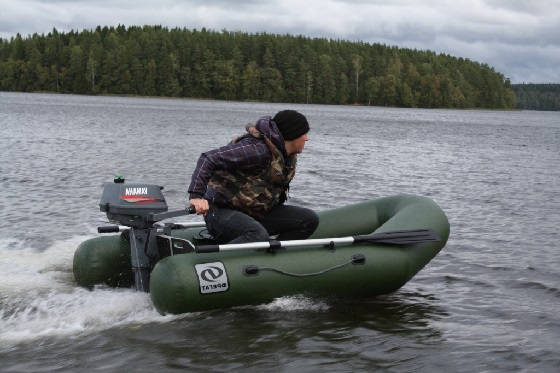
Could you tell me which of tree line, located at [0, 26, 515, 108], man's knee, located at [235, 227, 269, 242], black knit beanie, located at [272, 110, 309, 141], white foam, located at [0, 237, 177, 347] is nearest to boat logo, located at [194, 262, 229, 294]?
man's knee, located at [235, 227, 269, 242]

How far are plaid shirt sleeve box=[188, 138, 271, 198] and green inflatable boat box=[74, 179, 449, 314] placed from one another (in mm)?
292

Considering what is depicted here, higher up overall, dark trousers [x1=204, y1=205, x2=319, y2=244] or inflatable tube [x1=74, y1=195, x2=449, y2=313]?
dark trousers [x1=204, y1=205, x2=319, y2=244]

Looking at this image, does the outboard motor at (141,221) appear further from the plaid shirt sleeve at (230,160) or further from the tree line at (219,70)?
the tree line at (219,70)

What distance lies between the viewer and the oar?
5.69 m

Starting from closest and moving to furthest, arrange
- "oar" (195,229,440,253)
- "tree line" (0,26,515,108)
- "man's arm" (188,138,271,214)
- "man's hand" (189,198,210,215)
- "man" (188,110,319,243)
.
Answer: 1. "man's hand" (189,198,210,215)
2. "man's arm" (188,138,271,214)
3. "man" (188,110,319,243)
4. "oar" (195,229,440,253)
5. "tree line" (0,26,515,108)

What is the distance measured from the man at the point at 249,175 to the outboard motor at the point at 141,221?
38 centimetres

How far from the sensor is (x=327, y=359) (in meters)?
5.27

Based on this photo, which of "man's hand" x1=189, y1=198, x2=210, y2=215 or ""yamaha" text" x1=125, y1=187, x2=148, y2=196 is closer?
"man's hand" x1=189, y1=198, x2=210, y2=215

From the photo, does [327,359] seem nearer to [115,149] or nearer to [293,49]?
[115,149]

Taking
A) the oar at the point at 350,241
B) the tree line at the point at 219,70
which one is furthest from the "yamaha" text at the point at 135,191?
the tree line at the point at 219,70

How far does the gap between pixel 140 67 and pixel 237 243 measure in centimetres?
9949

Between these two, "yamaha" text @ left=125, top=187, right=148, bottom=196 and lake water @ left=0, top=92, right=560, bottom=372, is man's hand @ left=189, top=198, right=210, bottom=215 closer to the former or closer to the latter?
"yamaha" text @ left=125, top=187, right=148, bottom=196

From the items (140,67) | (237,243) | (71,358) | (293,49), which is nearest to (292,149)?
(237,243)

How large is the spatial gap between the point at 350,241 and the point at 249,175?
1.09 m
